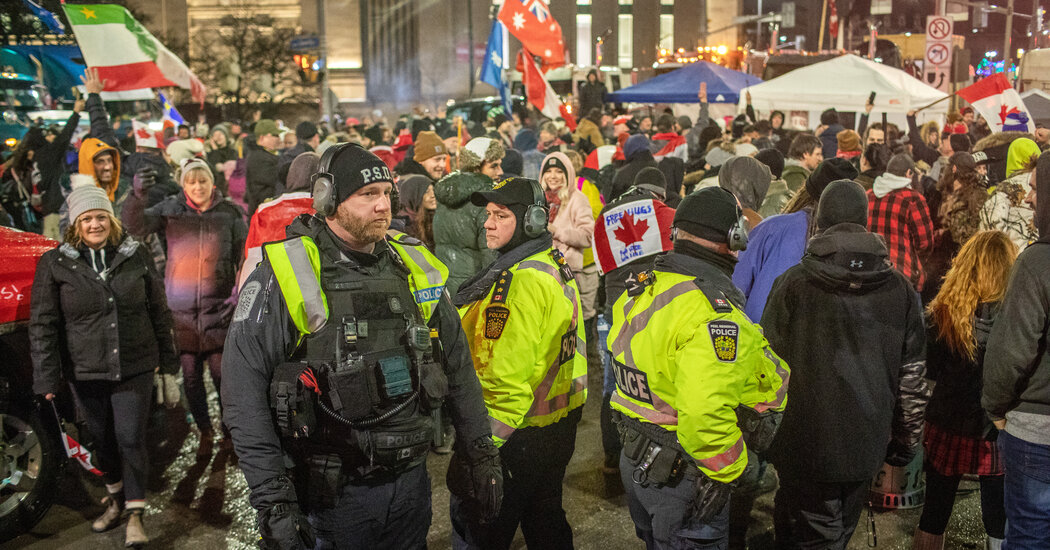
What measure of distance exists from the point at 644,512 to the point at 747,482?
1.48 feet

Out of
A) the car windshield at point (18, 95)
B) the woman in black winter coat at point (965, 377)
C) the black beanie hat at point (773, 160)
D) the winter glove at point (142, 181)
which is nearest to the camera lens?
the woman in black winter coat at point (965, 377)

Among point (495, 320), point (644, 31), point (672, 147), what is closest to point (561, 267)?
point (495, 320)

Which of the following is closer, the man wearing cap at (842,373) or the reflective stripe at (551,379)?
the man wearing cap at (842,373)

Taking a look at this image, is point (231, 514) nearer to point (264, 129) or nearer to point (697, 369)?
point (697, 369)

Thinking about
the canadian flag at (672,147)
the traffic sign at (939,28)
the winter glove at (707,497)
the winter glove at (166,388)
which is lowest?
the winter glove at (166,388)

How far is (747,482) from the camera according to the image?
3424 millimetres

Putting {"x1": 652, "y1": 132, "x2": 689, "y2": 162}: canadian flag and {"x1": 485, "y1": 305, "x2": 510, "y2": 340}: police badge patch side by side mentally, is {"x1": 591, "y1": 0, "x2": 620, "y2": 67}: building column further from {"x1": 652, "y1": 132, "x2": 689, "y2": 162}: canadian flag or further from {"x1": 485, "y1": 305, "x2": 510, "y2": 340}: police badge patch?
{"x1": 485, "y1": 305, "x2": 510, "y2": 340}: police badge patch

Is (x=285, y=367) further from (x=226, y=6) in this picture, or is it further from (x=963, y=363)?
(x=226, y=6)

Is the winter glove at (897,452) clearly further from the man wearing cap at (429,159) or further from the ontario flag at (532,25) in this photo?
the ontario flag at (532,25)

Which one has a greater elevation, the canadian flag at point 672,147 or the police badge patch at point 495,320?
the canadian flag at point 672,147

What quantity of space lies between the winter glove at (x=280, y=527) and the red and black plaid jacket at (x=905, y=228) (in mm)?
5005

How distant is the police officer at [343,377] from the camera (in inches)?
114

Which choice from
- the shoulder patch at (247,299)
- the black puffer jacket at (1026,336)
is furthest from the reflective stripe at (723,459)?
the shoulder patch at (247,299)

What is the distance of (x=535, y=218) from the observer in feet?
12.8
